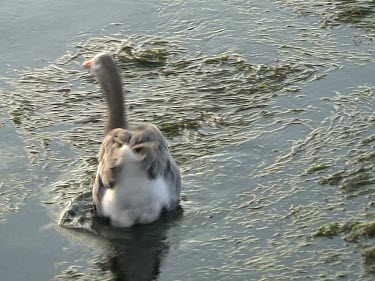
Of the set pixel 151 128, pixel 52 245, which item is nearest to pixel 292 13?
pixel 151 128

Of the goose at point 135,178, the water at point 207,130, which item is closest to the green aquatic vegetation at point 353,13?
the water at point 207,130

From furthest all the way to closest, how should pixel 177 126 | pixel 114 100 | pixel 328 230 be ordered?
pixel 177 126
pixel 114 100
pixel 328 230

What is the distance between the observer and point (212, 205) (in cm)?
942

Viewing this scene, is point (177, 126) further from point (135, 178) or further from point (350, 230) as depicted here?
point (350, 230)

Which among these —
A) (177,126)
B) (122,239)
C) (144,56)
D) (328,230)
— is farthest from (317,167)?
(144,56)

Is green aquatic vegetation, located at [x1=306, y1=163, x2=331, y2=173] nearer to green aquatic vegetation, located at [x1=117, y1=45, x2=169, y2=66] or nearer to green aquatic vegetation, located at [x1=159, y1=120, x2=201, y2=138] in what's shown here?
green aquatic vegetation, located at [x1=159, y1=120, x2=201, y2=138]

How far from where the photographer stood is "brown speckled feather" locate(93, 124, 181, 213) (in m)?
9.09

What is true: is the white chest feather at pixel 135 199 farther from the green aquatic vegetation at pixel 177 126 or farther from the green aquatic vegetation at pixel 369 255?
the green aquatic vegetation at pixel 369 255

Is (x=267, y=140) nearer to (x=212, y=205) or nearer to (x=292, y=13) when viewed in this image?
(x=212, y=205)

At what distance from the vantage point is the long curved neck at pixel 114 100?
34.2ft

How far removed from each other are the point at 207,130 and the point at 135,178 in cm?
191

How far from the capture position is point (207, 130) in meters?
10.8

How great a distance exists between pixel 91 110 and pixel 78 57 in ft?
4.58

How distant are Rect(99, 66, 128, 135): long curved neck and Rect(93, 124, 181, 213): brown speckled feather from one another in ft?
2.29
